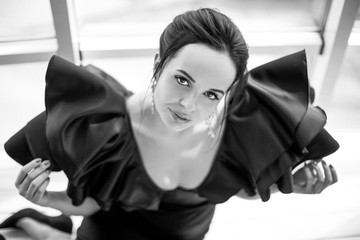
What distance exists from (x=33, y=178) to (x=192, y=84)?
0.35 metres

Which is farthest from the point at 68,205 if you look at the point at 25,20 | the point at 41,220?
the point at 25,20

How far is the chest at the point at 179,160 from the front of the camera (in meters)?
0.86

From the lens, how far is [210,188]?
2.87 ft

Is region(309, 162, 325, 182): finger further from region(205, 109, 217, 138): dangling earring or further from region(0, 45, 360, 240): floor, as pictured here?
region(0, 45, 360, 240): floor

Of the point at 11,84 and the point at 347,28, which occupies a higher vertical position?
the point at 347,28

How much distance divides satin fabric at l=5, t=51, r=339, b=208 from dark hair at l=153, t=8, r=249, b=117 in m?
0.15

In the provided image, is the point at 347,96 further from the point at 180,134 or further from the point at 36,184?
the point at 36,184

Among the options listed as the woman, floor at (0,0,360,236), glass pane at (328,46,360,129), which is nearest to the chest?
the woman

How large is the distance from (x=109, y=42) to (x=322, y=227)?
88 cm

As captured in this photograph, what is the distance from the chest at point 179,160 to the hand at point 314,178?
0.73 ft

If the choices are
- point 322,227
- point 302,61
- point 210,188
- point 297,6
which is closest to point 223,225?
point 322,227

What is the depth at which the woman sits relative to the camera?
73cm

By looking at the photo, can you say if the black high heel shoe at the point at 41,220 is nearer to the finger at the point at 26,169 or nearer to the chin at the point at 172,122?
the finger at the point at 26,169

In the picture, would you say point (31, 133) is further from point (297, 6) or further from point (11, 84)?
point (297, 6)
